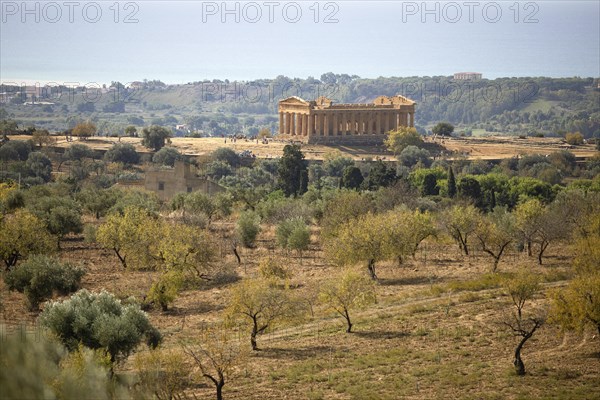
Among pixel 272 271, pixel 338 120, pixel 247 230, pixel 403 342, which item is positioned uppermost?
pixel 338 120

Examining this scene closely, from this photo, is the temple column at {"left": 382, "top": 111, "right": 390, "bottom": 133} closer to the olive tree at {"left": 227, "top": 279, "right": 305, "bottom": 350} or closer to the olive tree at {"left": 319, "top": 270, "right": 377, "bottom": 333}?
the olive tree at {"left": 319, "top": 270, "right": 377, "bottom": 333}

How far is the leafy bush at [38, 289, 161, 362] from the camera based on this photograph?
2834 cm

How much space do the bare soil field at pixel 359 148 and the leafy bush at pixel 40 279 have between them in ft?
173

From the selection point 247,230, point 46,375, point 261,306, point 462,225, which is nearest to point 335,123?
point 247,230

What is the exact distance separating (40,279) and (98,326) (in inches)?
344

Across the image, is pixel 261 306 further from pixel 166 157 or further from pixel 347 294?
pixel 166 157

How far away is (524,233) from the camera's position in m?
46.2

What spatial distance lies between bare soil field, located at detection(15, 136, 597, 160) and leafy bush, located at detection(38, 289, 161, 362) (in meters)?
60.3

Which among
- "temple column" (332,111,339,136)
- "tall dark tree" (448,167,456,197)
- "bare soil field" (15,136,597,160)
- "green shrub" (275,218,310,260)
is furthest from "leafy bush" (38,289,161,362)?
"temple column" (332,111,339,136)

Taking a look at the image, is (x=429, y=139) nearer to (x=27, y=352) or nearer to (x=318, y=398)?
(x=318, y=398)

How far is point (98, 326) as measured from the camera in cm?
2873

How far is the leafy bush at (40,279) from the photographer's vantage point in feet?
120

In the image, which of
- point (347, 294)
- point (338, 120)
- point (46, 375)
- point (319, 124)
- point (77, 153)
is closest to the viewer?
point (46, 375)

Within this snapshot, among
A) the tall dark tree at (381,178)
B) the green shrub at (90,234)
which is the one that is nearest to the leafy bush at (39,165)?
the tall dark tree at (381,178)
